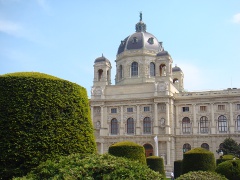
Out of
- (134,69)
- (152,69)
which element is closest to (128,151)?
(134,69)

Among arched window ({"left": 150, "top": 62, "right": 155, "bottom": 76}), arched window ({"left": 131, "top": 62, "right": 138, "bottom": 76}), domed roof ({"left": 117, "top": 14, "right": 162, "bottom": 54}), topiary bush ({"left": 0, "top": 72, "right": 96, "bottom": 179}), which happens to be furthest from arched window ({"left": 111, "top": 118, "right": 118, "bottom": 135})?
topiary bush ({"left": 0, "top": 72, "right": 96, "bottom": 179})

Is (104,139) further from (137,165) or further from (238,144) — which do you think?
(137,165)

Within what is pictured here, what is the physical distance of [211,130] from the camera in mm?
49219

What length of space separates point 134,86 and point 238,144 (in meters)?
16.3

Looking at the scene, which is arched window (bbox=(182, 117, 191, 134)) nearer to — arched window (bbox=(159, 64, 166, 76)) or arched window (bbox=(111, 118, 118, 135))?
arched window (bbox=(159, 64, 166, 76))

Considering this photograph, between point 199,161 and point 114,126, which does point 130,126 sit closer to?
point 114,126

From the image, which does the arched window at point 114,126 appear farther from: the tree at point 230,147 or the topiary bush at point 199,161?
the topiary bush at point 199,161

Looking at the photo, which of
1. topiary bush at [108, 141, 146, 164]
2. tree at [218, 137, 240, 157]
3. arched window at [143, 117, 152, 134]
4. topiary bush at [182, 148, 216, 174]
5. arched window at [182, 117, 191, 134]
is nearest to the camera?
topiary bush at [108, 141, 146, 164]

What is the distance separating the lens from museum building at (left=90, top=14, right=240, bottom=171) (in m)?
48.9

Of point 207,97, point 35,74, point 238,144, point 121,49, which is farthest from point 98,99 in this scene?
point 35,74

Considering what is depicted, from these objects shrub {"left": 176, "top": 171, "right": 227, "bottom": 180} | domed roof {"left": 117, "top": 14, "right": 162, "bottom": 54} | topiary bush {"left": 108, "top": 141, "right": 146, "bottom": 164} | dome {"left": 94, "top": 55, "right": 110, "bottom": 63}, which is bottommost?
shrub {"left": 176, "top": 171, "right": 227, "bottom": 180}

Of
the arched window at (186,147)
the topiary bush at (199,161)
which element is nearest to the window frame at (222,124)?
the arched window at (186,147)

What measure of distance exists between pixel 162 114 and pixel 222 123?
830 cm

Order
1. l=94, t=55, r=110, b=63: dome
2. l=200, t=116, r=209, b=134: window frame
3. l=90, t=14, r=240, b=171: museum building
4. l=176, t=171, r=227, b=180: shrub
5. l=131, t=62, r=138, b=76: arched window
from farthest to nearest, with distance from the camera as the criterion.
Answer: l=131, t=62, r=138, b=76: arched window, l=94, t=55, r=110, b=63: dome, l=200, t=116, r=209, b=134: window frame, l=90, t=14, r=240, b=171: museum building, l=176, t=171, r=227, b=180: shrub
